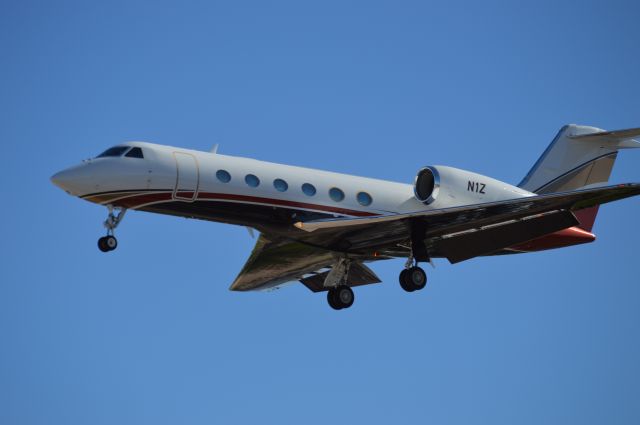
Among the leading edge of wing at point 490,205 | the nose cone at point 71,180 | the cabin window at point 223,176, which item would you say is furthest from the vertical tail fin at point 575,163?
the nose cone at point 71,180

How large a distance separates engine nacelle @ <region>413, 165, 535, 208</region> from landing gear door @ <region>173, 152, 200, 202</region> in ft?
18.0

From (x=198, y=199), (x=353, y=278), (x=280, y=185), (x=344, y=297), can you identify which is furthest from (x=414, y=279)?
(x=198, y=199)

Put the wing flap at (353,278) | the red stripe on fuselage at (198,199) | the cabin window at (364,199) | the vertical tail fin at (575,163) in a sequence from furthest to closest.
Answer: the vertical tail fin at (575,163)
the wing flap at (353,278)
the cabin window at (364,199)
the red stripe on fuselage at (198,199)

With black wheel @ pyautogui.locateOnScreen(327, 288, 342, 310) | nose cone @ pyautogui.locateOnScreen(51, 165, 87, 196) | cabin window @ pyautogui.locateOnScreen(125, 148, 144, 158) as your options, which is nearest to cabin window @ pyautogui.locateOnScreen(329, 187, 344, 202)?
black wheel @ pyautogui.locateOnScreen(327, 288, 342, 310)

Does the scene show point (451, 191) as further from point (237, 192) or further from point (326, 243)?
point (237, 192)

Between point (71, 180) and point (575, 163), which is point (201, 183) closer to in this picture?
point (71, 180)

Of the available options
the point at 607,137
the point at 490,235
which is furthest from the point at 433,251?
the point at 607,137

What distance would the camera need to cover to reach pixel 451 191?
79.2ft

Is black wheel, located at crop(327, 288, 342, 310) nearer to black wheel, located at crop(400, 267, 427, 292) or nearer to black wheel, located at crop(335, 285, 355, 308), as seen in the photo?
black wheel, located at crop(335, 285, 355, 308)

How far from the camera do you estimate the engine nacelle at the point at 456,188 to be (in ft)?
79.0

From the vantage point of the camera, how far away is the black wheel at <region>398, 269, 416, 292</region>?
78.4 feet

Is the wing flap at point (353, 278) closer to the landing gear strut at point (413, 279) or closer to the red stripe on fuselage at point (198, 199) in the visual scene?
the landing gear strut at point (413, 279)

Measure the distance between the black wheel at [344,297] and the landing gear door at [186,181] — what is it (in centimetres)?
482

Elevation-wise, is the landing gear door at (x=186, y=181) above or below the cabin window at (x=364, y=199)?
below
